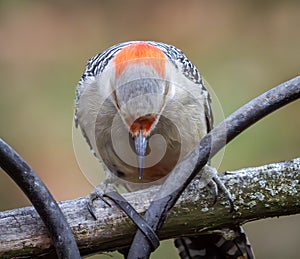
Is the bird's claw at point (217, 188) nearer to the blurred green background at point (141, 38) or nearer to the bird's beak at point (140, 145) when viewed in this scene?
the bird's beak at point (140, 145)

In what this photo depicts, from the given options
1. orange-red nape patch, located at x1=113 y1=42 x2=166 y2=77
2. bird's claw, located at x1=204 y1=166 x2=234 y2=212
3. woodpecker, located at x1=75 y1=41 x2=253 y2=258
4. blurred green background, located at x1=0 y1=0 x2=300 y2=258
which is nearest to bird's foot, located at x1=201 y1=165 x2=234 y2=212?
bird's claw, located at x1=204 y1=166 x2=234 y2=212

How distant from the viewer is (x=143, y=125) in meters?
1.40

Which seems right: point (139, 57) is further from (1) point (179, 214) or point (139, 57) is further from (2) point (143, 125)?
(1) point (179, 214)

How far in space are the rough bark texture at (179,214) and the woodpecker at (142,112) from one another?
130 millimetres

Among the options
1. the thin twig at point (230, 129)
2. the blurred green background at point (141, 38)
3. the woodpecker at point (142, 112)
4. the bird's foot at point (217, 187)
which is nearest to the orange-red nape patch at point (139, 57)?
the woodpecker at point (142, 112)

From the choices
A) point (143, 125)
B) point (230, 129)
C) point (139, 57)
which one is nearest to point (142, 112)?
point (143, 125)

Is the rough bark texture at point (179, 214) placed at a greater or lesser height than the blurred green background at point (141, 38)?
greater

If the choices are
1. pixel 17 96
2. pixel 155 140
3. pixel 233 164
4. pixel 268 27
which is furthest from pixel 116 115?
pixel 268 27

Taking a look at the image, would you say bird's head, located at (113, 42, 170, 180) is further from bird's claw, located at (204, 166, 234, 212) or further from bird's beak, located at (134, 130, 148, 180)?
bird's claw, located at (204, 166, 234, 212)

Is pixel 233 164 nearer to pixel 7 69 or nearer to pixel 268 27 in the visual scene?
pixel 268 27

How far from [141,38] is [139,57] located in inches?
64.4

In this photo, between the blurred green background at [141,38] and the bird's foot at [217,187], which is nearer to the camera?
the bird's foot at [217,187]

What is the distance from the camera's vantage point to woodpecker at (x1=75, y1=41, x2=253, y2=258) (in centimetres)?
147

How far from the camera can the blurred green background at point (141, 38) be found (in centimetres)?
287
